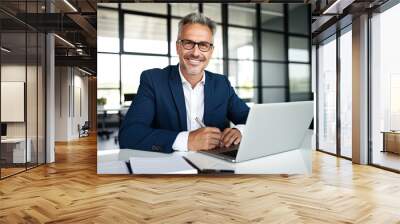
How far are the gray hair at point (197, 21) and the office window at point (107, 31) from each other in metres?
0.87

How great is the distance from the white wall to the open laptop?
9777mm

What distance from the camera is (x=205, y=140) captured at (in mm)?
3768

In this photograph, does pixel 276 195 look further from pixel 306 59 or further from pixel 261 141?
pixel 306 59

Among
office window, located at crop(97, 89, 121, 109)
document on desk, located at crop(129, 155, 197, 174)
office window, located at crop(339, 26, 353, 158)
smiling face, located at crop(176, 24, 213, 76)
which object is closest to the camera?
document on desk, located at crop(129, 155, 197, 174)

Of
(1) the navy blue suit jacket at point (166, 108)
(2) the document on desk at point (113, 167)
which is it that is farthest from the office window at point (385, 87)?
(2) the document on desk at point (113, 167)

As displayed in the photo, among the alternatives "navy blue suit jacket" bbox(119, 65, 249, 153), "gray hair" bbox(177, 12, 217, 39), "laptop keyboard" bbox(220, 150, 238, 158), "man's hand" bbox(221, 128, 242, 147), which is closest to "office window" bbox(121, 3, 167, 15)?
"gray hair" bbox(177, 12, 217, 39)

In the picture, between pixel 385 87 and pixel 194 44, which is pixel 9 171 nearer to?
pixel 194 44

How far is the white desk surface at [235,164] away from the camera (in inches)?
132

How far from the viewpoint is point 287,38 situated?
5.21 metres

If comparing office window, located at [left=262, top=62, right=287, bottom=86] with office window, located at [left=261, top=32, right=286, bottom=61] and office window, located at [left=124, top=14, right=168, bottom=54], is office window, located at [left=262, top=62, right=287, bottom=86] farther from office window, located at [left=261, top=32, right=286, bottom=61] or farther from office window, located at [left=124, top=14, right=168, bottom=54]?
office window, located at [left=124, top=14, right=168, bottom=54]

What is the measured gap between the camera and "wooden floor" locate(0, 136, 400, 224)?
3441mm

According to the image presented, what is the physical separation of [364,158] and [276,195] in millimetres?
3218

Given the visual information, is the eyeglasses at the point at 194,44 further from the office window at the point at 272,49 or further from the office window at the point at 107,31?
the office window at the point at 107,31

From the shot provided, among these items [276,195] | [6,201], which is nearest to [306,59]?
[276,195]
